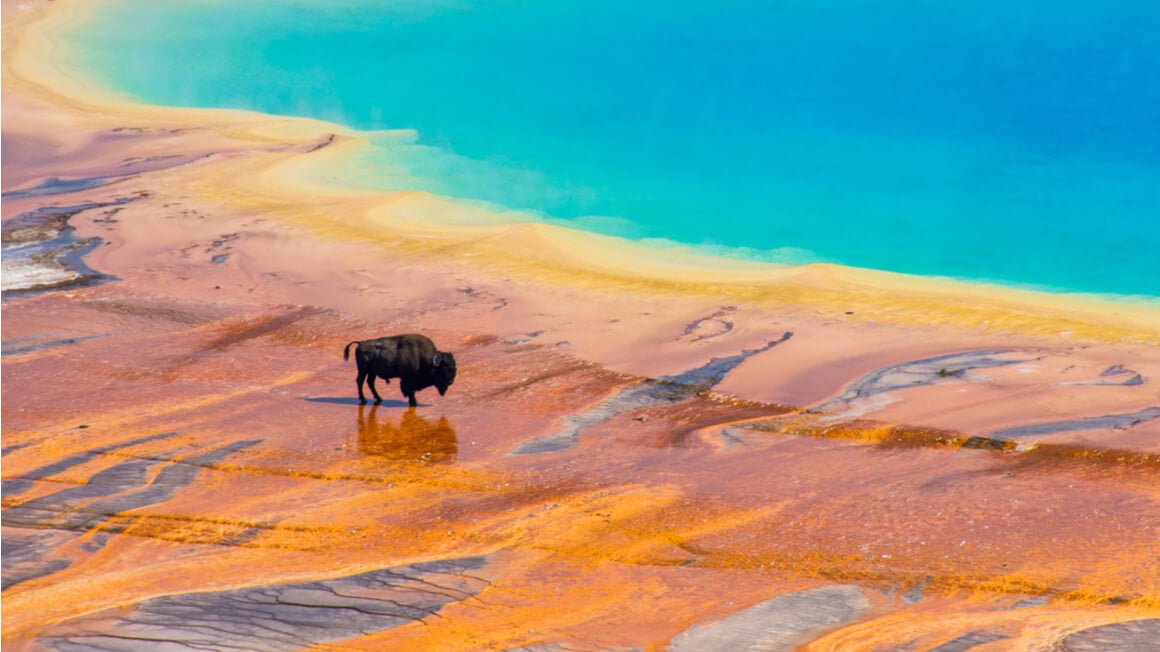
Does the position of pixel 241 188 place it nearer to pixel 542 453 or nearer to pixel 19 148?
pixel 19 148

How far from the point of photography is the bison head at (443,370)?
11680 mm

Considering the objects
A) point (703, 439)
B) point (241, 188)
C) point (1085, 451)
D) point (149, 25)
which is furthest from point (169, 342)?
point (149, 25)

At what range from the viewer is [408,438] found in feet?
36.5

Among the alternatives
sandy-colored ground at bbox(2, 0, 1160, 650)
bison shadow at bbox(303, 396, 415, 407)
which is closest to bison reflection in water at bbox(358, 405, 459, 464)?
sandy-colored ground at bbox(2, 0, 1160, 650)

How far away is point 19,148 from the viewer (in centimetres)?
2356

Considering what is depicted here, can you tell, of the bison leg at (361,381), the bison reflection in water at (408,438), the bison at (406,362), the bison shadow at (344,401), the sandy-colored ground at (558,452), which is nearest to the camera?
the sandy-colored ground at (558,452)

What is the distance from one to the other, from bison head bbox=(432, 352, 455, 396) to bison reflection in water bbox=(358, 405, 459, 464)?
0.32 metres

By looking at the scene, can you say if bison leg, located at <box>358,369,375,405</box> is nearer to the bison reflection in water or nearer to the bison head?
the bison reflection in water

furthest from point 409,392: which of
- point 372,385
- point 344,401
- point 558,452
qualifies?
point 558,452

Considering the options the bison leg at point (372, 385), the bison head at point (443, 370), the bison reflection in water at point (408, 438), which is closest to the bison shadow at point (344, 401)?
the bison leg at point (372, 385)

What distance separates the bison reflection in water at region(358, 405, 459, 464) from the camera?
422 inches

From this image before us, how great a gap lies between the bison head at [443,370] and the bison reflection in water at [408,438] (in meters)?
0.32

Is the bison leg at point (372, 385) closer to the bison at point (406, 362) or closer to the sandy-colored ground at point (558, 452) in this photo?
the bison at point (406, 362)

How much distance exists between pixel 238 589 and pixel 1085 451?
7.06m
